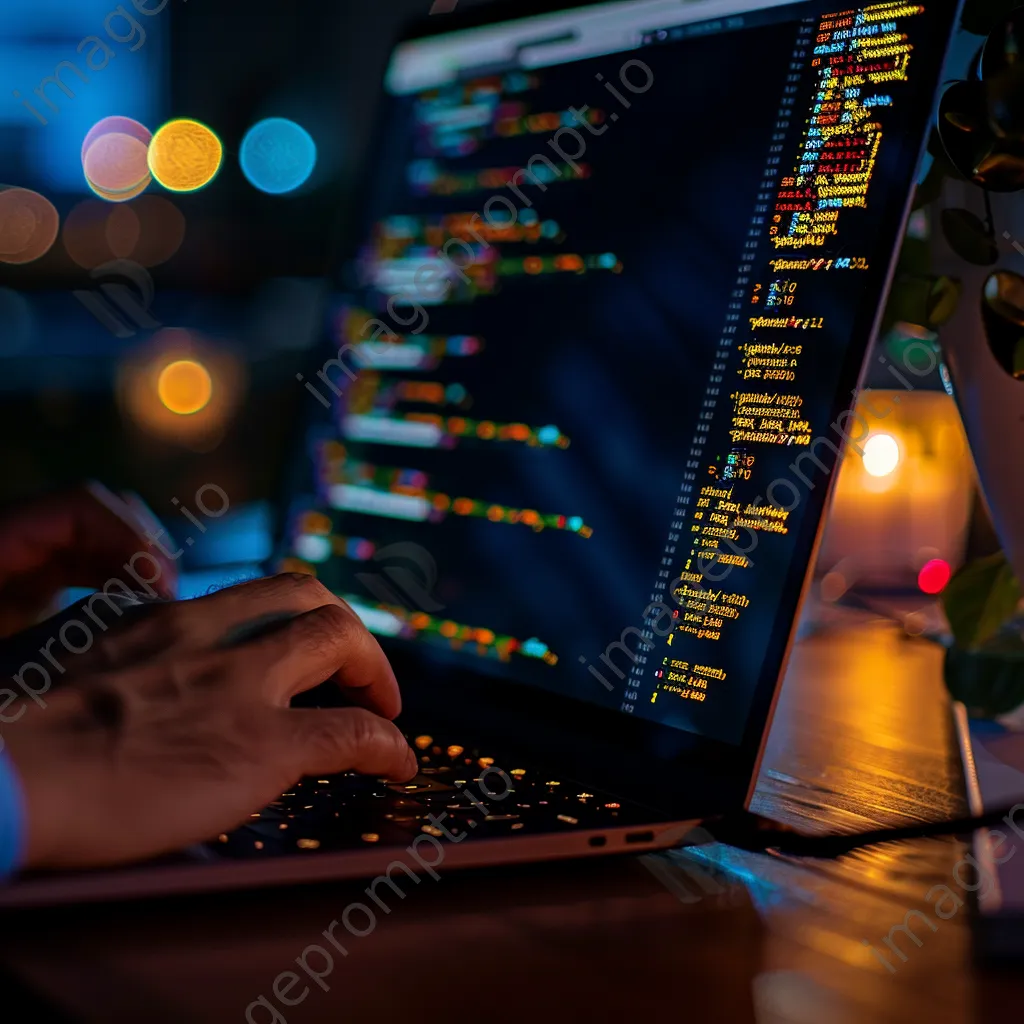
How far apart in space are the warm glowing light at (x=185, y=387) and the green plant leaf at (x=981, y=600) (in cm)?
414

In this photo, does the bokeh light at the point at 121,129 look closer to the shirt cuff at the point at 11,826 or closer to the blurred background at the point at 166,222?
the blurred background at the point at 166,222

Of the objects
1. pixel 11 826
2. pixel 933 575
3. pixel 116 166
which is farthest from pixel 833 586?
pixel 116 166

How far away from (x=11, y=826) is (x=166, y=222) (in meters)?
4.73

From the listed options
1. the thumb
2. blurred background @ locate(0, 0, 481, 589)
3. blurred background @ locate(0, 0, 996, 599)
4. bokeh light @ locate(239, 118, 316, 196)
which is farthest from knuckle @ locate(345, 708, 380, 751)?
bokeh light @ locate(239, 118, 316, 196)

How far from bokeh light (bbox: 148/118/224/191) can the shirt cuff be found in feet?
15.5

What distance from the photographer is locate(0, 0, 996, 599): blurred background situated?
4.24 metres

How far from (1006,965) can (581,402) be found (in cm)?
41

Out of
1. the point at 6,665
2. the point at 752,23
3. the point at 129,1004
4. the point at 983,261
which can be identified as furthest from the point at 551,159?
the point at 129,1004

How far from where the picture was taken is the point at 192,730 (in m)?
0.44

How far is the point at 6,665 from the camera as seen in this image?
0.55 m

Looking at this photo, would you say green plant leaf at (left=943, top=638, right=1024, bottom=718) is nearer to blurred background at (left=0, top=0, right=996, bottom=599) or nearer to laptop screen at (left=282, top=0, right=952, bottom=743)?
laptop screen at (left=282, top=0, right=952, bottom=743)

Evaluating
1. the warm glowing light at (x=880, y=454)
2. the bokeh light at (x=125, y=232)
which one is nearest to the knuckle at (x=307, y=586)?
the warm glowing light at (x=880, y=454)

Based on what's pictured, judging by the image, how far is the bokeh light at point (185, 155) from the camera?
15.3 ft

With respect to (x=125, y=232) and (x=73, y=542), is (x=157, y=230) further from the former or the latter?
(x=73, y=542)
